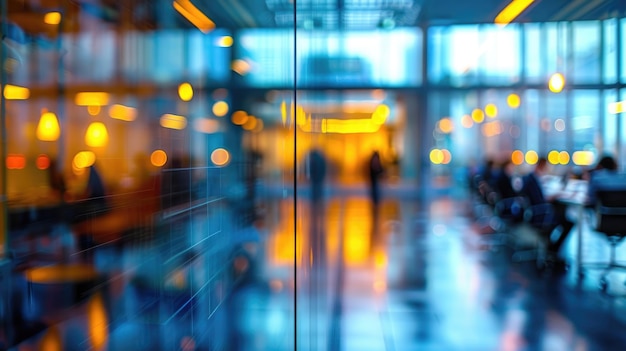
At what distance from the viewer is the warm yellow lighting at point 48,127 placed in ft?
12.8

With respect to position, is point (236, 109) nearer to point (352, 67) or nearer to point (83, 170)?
point (83, 170)

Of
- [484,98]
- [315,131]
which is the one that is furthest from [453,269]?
[484,98]

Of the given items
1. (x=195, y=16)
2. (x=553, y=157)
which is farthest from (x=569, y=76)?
(x=195, y=16)

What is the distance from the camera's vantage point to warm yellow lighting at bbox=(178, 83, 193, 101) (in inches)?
133

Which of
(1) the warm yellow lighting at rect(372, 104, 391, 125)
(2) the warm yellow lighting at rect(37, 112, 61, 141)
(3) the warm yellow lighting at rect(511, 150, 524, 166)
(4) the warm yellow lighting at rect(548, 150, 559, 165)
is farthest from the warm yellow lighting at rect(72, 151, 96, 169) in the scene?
(1) the warm yellow lighting at rect(372, 104, 391, 125)

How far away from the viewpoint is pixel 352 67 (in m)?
12.3

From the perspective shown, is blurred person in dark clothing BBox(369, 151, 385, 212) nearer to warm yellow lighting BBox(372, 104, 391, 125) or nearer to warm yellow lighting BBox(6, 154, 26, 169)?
warm yellow lighting BBox(372, 104, 391, 125)

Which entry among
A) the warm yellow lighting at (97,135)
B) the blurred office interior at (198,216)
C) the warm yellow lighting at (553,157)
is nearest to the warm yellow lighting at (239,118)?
the blurred office interior at (198,216)

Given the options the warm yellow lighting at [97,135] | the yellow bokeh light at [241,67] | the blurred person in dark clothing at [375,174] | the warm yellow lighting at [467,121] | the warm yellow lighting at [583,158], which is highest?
the warm yellow lighting at [467,121]

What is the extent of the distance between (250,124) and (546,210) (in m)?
3.65

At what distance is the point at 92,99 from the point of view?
4117 millimetres

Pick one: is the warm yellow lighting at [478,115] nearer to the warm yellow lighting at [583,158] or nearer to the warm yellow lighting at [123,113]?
the warm yellow lighting at [583,158]

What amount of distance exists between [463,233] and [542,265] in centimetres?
304

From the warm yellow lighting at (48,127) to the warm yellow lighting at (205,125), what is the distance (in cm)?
139
